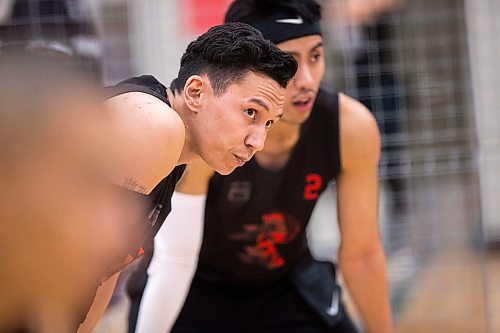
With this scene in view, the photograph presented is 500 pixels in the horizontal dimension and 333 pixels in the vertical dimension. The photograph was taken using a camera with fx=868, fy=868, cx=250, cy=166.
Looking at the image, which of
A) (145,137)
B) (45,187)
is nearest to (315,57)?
(145,137)

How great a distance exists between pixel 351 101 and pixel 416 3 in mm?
1627

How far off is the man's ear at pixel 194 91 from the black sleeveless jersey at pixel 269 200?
44 centimetres

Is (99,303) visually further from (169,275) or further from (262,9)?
(262,9)

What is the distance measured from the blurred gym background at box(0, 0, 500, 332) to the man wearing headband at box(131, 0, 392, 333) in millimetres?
754

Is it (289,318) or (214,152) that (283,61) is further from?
(289,318)

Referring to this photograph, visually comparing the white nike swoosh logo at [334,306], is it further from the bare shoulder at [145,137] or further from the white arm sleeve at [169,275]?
the bare shoulder at [145,137]

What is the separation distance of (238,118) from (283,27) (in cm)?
41

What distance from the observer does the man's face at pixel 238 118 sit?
4.02 ft

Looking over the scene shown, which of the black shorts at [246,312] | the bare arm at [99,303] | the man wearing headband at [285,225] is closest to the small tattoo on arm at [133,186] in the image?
the bare arm at [99,303]

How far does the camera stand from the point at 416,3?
3.28 metres

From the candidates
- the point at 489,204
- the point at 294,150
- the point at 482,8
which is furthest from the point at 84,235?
the point at 489,204

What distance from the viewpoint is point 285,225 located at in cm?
176

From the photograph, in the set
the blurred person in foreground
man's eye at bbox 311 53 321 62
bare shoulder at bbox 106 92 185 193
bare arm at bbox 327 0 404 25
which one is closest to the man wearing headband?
man's eye at bbox 311 53 321 62

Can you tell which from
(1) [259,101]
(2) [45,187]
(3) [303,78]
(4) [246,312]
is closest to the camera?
(2) [45,187]
